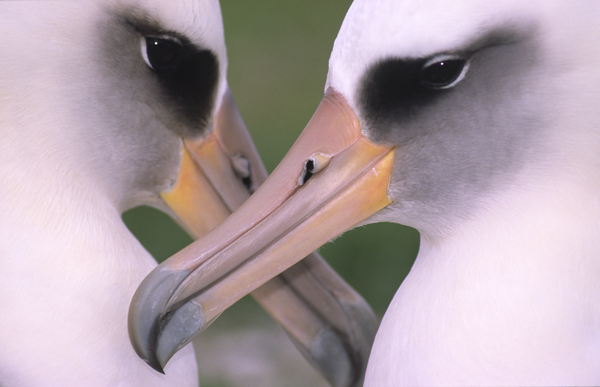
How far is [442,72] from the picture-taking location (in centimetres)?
129

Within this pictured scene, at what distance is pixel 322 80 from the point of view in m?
5.24

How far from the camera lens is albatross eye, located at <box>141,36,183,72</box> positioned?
1.56m

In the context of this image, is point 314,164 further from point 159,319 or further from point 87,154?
point 87,154

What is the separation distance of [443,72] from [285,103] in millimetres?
3798

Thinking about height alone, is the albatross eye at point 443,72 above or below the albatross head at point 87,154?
above

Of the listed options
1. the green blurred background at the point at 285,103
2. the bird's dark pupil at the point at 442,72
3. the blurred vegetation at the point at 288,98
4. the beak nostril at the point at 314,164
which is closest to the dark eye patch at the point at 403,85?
the bird's dark pupil at the point at 442,72

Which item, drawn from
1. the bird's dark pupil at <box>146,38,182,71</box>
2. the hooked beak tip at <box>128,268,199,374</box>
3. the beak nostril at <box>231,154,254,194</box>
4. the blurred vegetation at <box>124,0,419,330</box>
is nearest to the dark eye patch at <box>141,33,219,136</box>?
the bird's dark pupil at <box>146,38,182,71</box>

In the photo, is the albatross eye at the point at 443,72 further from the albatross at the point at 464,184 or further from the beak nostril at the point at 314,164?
the beak nostril at the point at 314,164

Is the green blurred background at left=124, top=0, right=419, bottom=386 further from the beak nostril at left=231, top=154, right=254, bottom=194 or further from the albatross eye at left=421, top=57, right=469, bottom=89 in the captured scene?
the albatross eye at left=421, top=57, right=469, bottom=89

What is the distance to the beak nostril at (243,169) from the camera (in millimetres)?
1757

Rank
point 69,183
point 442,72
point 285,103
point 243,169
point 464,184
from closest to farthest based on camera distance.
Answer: point 442,72, point 464,184, point 69,183, point 243,169, point 285,103

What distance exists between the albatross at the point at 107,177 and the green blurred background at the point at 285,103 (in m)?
1.50

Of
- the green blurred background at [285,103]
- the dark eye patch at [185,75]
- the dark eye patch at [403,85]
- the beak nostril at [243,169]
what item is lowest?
the green blurred background at [285,103]

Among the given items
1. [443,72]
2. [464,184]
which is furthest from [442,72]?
[464,184]
